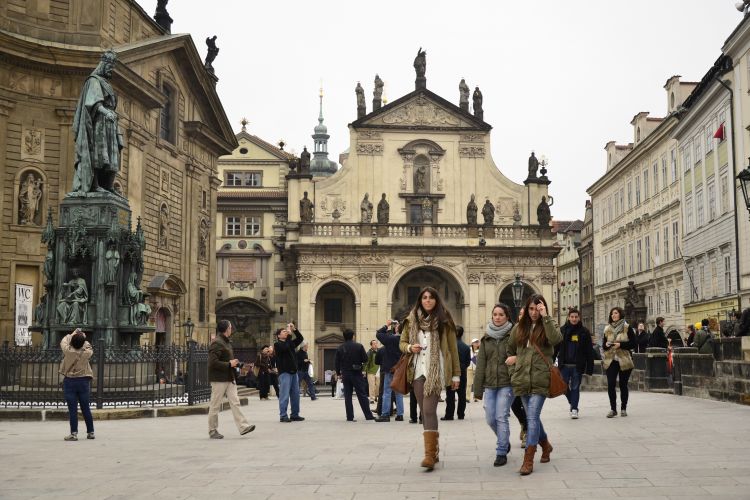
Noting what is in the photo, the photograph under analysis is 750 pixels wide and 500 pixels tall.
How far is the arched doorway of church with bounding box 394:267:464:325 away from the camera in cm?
5359

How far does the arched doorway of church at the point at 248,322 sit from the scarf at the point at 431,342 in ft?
157

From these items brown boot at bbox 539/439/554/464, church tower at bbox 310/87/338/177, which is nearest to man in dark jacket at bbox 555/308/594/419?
brown boot at bbox 539/439/554/464

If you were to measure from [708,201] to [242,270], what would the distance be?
97.9 feet

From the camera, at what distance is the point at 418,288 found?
54219mm

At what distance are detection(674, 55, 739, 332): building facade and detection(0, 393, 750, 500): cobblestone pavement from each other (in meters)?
21.6

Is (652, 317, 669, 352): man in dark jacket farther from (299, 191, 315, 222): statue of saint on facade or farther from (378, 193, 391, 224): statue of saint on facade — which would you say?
(299, 191, 315, 222): statue of saint on facade

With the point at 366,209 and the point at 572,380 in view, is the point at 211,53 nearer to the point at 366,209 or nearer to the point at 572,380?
the point at 366,209

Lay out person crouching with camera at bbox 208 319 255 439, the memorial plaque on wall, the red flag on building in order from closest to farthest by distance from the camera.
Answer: person crouching with camera at bbox 208 319 255 439
the red flag on building
the memorial plaque on wall

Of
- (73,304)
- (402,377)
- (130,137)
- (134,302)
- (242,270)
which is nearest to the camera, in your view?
(402,377)

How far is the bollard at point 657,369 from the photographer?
74.6ft

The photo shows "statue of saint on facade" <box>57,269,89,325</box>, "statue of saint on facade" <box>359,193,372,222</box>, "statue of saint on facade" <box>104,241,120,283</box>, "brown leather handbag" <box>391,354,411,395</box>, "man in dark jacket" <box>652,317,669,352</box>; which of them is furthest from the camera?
"statue of saint on facade" <box>359,193,372,222</box>

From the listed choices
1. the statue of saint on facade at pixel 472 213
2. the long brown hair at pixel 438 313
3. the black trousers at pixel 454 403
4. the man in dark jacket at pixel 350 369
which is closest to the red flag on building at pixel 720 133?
the statue of saint on facade at pixel 472 213

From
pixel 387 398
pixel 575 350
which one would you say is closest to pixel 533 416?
pixel 575 350

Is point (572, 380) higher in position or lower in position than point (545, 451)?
higher
